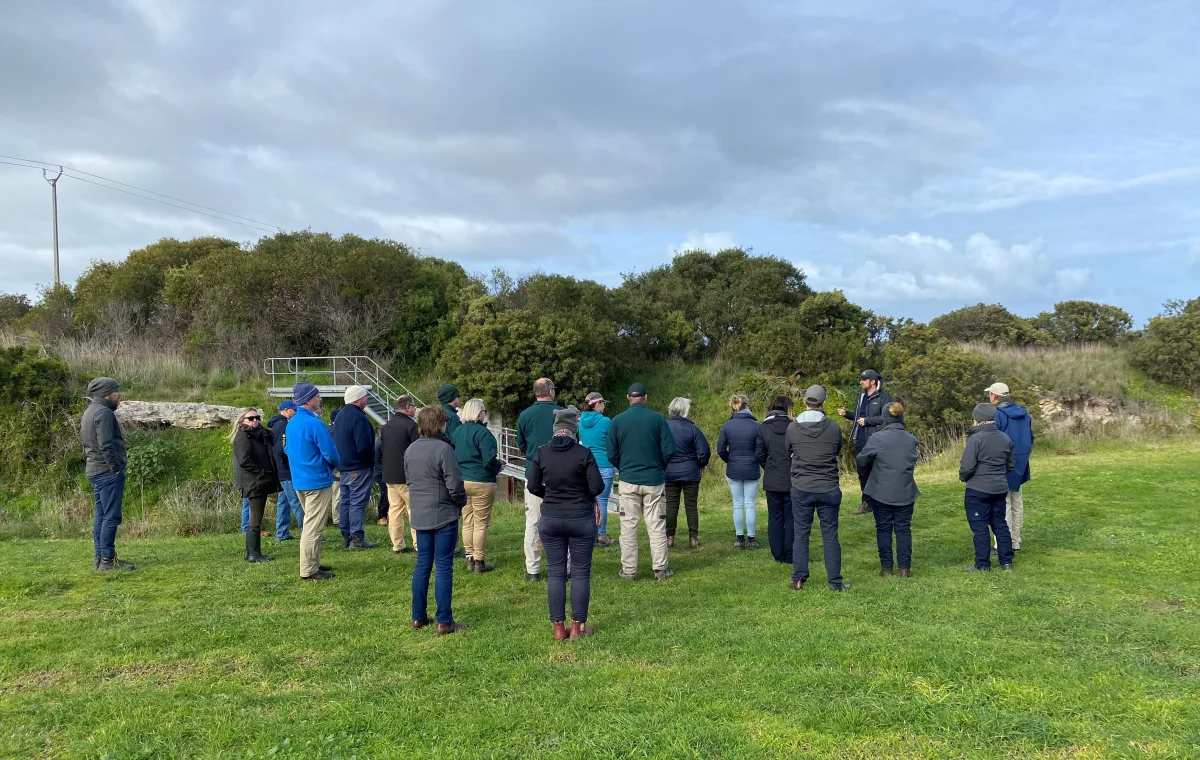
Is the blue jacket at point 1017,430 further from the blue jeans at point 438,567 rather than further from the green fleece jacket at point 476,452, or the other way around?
the blue jeans at point 438,567

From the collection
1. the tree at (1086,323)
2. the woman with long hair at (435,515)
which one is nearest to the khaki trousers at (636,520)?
the woman with long hair at (435,515)

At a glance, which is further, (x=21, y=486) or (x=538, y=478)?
(x=21, y=486)

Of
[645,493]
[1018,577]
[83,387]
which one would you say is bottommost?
[1018,577]

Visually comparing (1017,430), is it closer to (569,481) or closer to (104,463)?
(569,481)

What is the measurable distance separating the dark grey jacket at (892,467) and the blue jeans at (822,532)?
1.75 feet

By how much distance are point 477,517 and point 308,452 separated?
69.4 inches

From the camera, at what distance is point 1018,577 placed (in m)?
6.47

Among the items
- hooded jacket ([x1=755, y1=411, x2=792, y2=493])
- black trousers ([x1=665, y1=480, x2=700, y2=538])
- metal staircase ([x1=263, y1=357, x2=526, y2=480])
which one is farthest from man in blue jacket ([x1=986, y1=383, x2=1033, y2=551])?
metal staircase ([x1=263, y1=357, x2=526, y2=480])

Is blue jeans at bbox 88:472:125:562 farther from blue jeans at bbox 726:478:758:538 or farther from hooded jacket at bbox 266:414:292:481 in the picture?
blue jeans at bbox 726:478:758:538

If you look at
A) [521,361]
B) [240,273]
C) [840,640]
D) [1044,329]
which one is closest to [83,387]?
[240,273]

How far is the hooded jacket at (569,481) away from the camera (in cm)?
510

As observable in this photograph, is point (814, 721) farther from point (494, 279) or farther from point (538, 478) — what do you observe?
point (494, 279)

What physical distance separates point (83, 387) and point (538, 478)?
1695 centimetres

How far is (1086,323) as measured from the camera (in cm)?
2955
